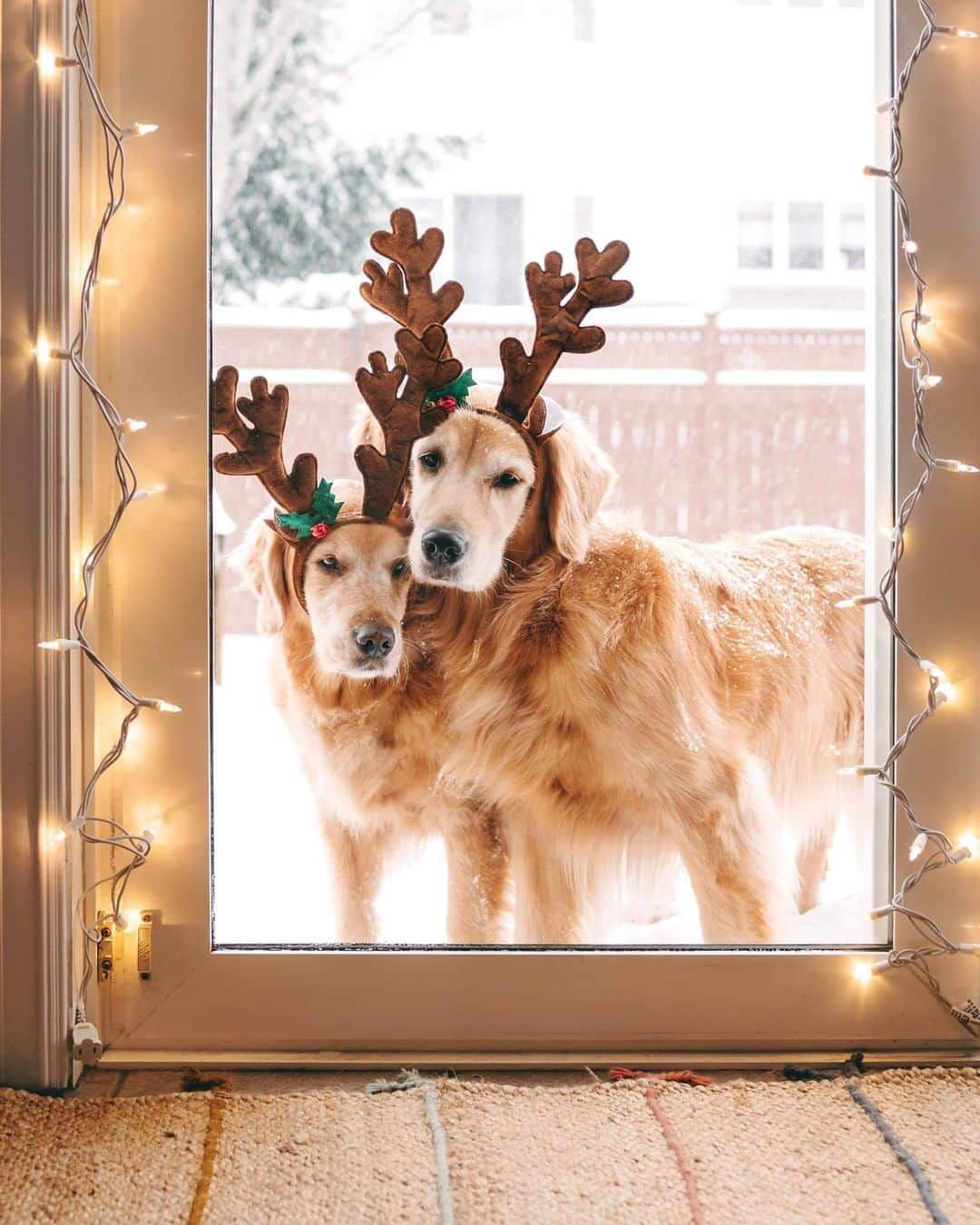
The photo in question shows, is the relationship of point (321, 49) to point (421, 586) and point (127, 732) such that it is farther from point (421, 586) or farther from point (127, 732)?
point (127, 732)

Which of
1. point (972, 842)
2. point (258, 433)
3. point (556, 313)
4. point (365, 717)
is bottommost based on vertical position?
point (972, 842)

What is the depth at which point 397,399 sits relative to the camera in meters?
1.31

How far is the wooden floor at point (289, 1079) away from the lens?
127cm

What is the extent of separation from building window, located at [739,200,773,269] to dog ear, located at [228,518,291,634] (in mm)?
704

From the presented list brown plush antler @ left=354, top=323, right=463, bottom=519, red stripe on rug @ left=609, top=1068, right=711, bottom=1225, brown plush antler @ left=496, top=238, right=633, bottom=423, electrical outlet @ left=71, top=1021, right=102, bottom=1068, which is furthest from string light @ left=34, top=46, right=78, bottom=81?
red stripe on rug @ left=609, top=1068, right=711, bottom=1225

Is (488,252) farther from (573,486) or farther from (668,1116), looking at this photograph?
(668,1116)

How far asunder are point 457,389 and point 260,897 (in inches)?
28.0

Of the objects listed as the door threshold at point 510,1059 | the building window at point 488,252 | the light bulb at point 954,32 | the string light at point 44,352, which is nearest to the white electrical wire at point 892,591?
the light bulb at point 954,32

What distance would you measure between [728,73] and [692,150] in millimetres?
107

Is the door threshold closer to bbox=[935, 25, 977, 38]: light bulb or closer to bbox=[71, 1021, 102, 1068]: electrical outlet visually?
bbox=[71, 1021, 102, 1068]: electrical outlet

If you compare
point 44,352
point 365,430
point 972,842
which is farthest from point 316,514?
point 972,842

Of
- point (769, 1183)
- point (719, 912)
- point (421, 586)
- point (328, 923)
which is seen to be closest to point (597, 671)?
point (421, 586)

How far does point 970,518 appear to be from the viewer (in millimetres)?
1337

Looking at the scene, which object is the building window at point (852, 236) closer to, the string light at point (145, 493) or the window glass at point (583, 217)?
the window glass at point (583, 217)
